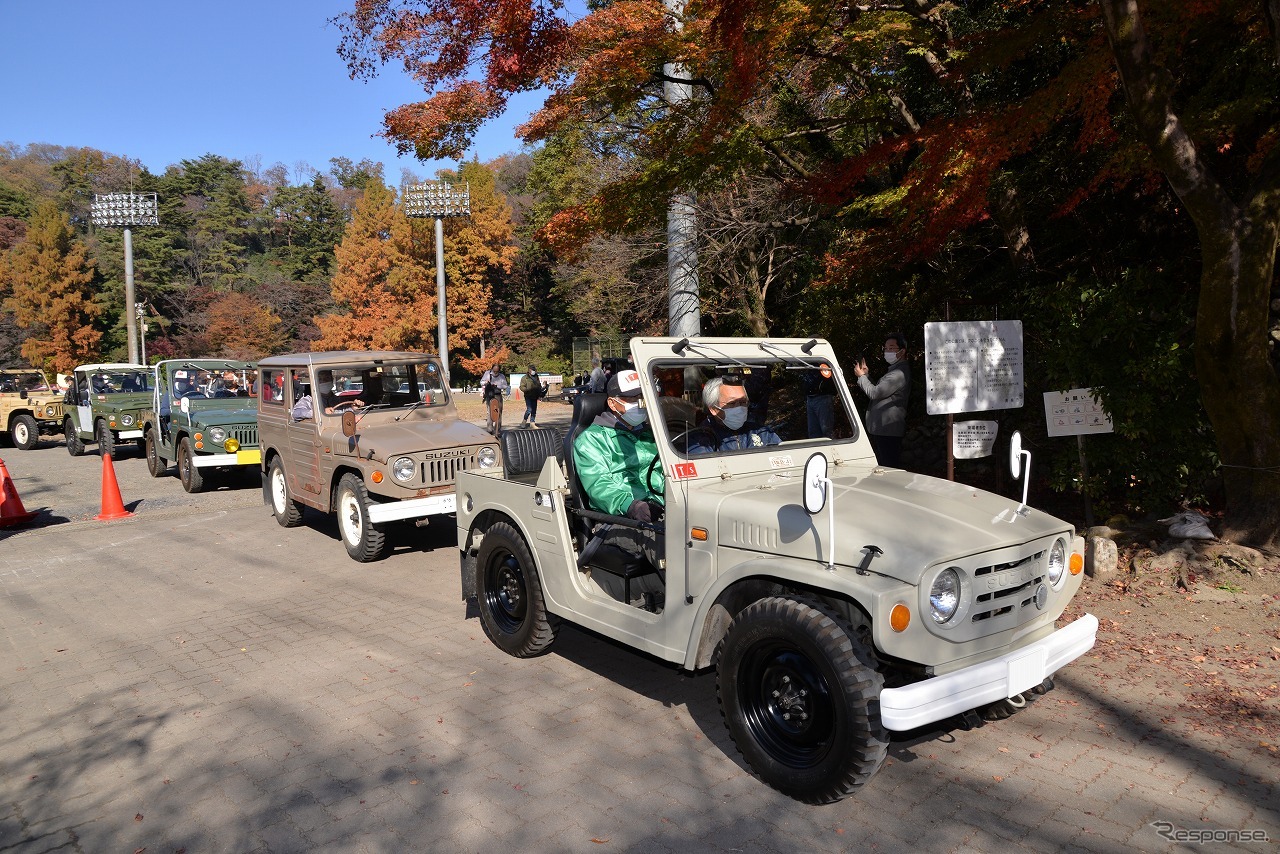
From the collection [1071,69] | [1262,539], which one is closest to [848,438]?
[1262,539]

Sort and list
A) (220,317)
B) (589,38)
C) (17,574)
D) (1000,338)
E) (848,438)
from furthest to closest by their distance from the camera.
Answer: (220,317)
(589,38)
(17,574)
(1000,338)
(848,438)

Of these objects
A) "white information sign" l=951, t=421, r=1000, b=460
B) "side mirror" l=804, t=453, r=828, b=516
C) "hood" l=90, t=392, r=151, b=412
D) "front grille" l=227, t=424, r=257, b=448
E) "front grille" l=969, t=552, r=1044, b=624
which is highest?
"hood" l=90, t=392, r=151, b=412

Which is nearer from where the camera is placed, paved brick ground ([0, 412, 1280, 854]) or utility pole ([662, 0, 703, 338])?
paved brick ground ([0, 412, 1280, 854])

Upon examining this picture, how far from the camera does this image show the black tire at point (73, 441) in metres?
17.7

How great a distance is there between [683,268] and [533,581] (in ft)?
27.9

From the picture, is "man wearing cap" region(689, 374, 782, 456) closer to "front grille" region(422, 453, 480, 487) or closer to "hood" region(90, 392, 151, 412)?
"front grille" region(422, 453, 480, 487)

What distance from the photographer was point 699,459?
423 centimetres

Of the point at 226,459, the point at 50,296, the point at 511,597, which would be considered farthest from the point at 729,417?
the point at 50,296

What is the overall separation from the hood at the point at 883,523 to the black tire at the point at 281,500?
24.0ft

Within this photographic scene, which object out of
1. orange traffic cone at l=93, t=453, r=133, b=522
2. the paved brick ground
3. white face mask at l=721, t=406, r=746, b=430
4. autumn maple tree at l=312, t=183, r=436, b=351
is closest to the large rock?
the paved brick ground

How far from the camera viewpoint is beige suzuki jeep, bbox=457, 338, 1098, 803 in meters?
3.21

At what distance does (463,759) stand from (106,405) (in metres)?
15.3

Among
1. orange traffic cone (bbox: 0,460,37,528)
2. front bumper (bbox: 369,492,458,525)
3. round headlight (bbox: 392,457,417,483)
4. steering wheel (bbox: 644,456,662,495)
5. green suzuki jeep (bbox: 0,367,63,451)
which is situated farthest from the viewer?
green suzuki jeep (bbox: 0,367,63,451)

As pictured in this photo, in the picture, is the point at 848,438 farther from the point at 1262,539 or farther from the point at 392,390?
the point at 392,390
